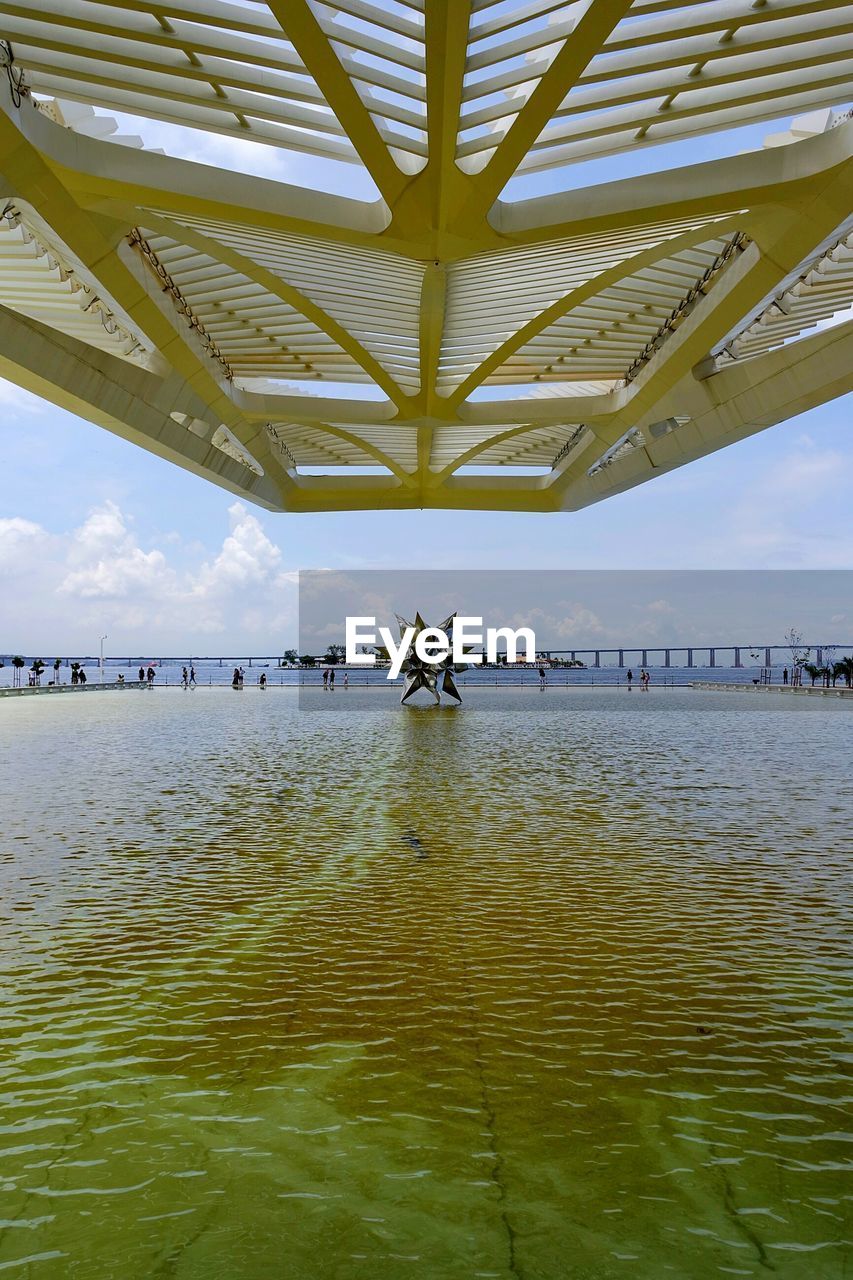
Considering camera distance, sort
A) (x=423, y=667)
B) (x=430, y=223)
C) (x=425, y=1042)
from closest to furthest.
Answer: (x=425, y=1042)
(x=430, y=223)
(x=423, y=667)

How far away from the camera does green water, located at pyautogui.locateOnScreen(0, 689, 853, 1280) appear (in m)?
2.52

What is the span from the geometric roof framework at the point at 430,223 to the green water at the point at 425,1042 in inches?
259

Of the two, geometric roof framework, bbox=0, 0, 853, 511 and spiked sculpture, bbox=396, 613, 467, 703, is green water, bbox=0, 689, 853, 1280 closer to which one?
geometric roof framework, bbox=0, 0, 853, 511

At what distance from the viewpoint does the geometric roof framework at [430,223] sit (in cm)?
800

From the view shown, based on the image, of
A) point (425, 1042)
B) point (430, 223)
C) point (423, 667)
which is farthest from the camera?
Answer: point (423, 667)

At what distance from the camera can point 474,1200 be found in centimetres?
266

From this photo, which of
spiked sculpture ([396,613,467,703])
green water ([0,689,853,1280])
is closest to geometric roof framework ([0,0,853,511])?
green water ([0,689,853,1280])

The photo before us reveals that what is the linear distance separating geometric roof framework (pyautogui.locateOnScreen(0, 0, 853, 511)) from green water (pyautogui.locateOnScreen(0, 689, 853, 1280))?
659 centimetres

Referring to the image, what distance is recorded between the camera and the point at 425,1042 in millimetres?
3771

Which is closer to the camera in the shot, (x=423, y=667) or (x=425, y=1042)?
(x=425, y=1042)

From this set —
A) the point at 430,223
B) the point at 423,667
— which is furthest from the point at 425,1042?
the point at 423,667

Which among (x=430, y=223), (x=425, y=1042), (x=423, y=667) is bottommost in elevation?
(x=425, y=1042)

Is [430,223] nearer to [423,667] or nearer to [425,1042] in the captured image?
[425,1042]

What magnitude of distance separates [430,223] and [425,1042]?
9.80 metres
